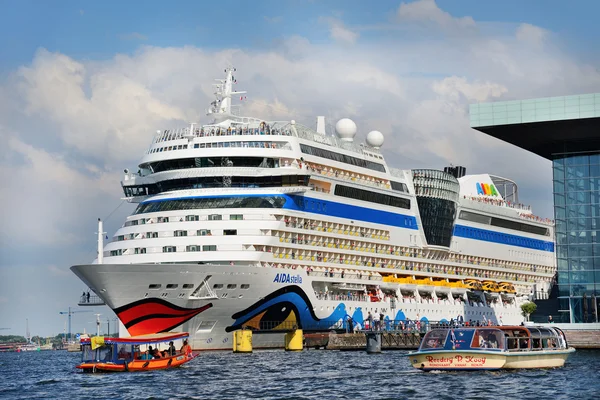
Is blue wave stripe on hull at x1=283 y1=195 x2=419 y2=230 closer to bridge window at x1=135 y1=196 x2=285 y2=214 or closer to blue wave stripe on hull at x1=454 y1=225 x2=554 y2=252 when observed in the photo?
bridge window at x1=135 y1=196 x2=285 y2=214

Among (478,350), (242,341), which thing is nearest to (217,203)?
(242,341)

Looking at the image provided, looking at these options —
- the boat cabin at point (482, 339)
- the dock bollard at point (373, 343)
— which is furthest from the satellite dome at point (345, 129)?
the boat cabin at point (482, 339)

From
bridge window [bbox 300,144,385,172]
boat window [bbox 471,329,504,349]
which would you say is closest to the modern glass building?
bridge window [bbox 300,144,385,172]

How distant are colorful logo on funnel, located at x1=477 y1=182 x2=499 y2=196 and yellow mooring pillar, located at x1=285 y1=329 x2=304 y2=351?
40.6 meters

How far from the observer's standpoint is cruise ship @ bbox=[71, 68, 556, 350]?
64.8 m

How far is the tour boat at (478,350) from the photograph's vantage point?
4756 centimetres

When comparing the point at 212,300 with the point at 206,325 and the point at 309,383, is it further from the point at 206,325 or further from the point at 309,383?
the point at 309,383

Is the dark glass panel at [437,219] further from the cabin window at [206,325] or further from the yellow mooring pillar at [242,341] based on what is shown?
the cabin window at [206,325]

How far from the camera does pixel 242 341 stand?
2589 inches

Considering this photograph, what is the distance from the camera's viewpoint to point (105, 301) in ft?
209

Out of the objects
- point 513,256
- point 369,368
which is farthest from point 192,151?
point 513,256

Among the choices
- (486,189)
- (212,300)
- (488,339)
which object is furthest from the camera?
(486,189)

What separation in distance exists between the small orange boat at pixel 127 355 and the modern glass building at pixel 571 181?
28059mm

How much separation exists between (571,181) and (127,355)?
3313cm
